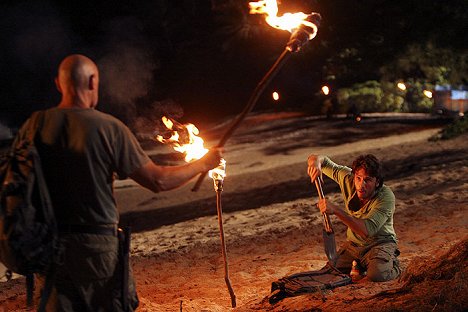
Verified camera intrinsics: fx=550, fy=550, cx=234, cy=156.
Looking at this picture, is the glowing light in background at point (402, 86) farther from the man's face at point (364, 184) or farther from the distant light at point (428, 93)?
the man's face at point (364, 184)

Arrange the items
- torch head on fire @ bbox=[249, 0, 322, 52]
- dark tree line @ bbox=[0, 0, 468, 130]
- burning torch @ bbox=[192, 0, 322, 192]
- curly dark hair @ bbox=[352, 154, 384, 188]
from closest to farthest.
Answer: burning torch @ bbox=[192, 0, 322, 192] < torch head on fire @ bbox=[249, 0, 322, 52] < curly dark hair @ bbox=[352, 154, 384, 188] < dark tree line @ bbox=[0, 0, 468, 130]

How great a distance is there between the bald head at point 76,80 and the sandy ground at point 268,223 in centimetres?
251

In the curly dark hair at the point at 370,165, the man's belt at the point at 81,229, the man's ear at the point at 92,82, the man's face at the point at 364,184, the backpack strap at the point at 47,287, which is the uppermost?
Result: the man's ear at the point at 92,82

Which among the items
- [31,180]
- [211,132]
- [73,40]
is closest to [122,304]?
[31,180]

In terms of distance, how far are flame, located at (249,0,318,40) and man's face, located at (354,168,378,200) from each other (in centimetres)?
143

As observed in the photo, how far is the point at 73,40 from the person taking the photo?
27.7m

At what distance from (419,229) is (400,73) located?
14.2 meters

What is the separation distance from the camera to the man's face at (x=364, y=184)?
190 inches

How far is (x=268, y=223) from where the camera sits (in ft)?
30.5

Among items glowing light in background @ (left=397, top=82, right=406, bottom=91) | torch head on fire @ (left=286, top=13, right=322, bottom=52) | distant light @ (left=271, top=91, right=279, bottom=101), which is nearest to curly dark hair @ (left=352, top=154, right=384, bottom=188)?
torch head on fire @ (left=286, top=13, right=322, bottom=52)

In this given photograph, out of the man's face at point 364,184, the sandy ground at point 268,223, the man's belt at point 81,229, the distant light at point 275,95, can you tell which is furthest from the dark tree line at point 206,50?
the man's belt at point 81,229

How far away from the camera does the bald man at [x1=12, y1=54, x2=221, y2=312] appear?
2.74m

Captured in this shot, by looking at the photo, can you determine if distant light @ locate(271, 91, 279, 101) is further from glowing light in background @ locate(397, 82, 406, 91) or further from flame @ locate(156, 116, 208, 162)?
flame @ locate(156, 116, 208, 162)

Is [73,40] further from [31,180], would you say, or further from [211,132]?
[31,180]
